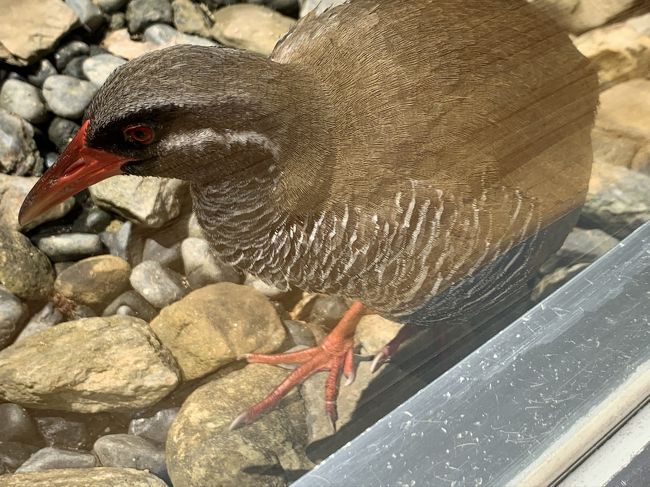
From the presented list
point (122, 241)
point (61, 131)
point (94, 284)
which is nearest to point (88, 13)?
point (61, 131)

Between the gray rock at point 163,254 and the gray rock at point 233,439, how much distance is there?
0.46 meters

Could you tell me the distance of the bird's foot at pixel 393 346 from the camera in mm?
1571

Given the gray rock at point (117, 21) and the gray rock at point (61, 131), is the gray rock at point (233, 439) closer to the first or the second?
the gray rock at point (61, 131)

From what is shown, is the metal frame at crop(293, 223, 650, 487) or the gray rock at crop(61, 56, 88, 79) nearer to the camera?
the metal frame at crop(293, 223, 650, 487)

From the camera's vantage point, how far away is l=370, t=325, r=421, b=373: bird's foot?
1571 millimetres

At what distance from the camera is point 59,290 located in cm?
189

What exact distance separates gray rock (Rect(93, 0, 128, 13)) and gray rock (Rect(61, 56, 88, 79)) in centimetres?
20

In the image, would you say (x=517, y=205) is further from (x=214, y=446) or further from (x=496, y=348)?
(x=214, y=446)

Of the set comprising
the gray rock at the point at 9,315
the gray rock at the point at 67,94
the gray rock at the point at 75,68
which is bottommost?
the gray rock at the point at 9,315

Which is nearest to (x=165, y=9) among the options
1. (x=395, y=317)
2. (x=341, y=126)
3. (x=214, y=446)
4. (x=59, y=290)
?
(x=59, y=290)

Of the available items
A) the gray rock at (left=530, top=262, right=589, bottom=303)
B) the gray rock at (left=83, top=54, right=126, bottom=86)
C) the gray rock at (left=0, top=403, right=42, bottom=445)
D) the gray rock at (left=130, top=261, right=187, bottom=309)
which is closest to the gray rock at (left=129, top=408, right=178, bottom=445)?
the gray rock at (left=0, top=403, right=42, bottom=445)

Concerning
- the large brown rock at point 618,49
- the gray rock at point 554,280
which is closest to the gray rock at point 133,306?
the gray rock at point 554,280

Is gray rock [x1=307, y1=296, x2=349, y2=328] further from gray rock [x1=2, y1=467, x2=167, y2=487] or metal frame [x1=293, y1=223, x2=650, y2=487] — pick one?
metal frame [x1=293, y1=223, x2=650, y2=487]

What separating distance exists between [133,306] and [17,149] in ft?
2.07
